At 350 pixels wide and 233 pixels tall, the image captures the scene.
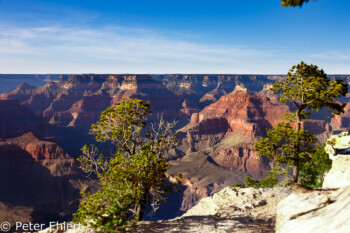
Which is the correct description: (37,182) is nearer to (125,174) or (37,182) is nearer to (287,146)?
(125,174)

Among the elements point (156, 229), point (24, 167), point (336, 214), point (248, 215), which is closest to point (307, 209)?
point (336, 214)

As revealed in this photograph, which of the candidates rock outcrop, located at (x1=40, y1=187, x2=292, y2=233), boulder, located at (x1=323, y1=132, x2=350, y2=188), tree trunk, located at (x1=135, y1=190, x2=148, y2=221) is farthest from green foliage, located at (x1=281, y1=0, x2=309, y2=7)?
boulder, located at (x1=323, y1=132, x2=350, y2=188)

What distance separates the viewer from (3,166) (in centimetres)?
10275

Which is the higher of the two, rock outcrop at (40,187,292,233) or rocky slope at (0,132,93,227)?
rock outcrop at (40,187,292,233)

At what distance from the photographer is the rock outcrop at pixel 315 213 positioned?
23.7ft

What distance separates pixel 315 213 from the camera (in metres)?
8.28

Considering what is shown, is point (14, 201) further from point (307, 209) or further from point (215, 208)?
point (307, 209)

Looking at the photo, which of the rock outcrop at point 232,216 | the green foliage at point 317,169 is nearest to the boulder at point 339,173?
the rock outcrop at point 232,216

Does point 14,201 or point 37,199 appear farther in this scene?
point 37,199

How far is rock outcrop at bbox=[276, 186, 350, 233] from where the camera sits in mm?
7238

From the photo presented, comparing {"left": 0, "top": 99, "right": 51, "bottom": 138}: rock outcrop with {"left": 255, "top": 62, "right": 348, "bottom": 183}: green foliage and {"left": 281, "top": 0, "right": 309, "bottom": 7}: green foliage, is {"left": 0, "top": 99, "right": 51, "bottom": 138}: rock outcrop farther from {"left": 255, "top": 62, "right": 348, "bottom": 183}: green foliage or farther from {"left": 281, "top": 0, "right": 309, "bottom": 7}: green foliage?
{"left": 281, "top": 0, "right": 309, "bottom": 7}: green foliage

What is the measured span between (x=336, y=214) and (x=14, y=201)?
103 meters

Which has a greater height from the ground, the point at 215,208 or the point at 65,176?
the point at 215,208

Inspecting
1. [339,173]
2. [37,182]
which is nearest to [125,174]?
[339,173]
